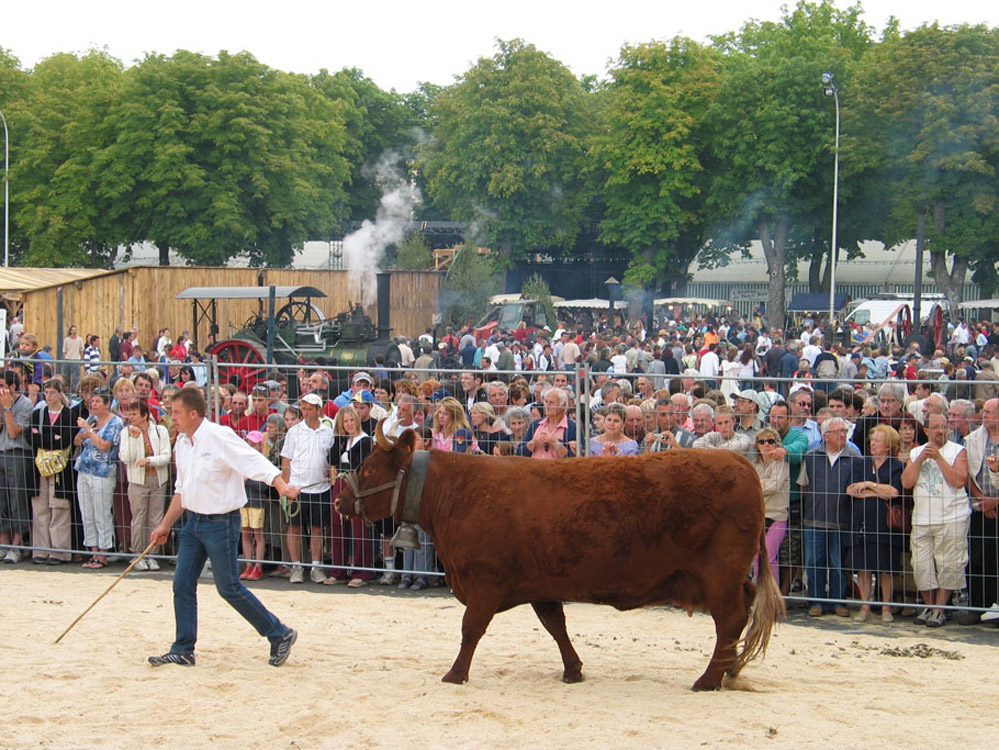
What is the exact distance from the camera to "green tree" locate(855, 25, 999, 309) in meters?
40.7

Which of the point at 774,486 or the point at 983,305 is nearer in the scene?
the point at 774,486

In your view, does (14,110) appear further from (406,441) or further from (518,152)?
(406,441)

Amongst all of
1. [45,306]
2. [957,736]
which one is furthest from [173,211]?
[957,736]

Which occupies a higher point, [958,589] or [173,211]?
[173,211]

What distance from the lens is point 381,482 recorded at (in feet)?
23.2

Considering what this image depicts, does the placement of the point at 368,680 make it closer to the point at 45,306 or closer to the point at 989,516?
the point at 989,516

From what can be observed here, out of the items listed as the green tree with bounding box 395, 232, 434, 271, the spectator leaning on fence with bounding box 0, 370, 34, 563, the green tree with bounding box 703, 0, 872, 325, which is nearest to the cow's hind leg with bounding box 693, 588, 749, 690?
the spectator leaning on fence with bounding box 0, 370, 34, 563

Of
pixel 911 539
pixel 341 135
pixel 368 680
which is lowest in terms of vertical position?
pixel 368 680

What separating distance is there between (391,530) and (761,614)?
4.00 meters

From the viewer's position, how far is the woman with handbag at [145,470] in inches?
415

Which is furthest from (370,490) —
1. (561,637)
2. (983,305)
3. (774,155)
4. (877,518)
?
(983,305)

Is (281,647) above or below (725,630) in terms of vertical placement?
below

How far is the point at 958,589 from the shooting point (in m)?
8.64

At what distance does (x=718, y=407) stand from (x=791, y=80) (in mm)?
40036
